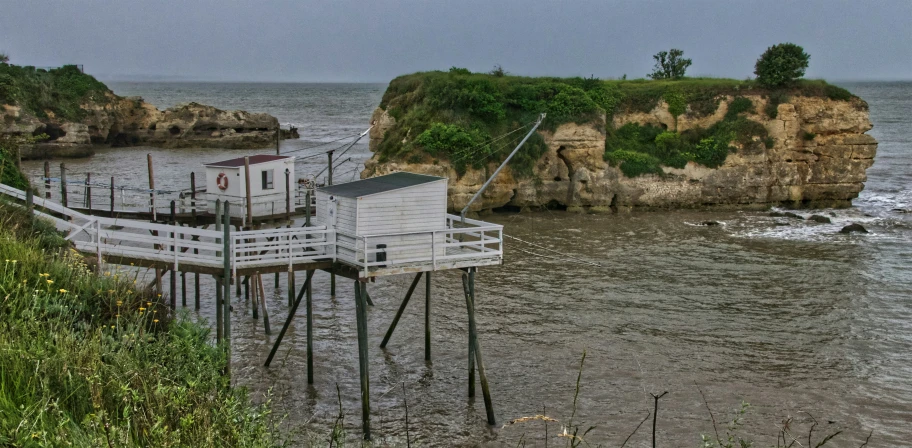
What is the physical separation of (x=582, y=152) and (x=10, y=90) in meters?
41.6

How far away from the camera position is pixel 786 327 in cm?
2552

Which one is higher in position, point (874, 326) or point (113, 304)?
point (113, 304)

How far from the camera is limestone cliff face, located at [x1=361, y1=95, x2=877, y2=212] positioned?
44.0 m

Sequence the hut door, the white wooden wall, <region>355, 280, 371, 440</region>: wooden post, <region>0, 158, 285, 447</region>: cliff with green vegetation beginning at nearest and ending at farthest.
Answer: <region>0, 158, 285, 447</region>: cliff with green vegetation < <region>355, 280, 371, 440</region>: wooden post < the white wooden wall < the hut door

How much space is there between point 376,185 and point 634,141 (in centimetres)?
2888

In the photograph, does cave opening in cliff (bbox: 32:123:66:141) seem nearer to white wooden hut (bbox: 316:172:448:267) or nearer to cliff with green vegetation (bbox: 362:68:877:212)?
cliff with green vegetation (bbox: 362:68:877:212)

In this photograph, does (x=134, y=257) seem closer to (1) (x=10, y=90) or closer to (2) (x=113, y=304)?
(2) (x=113, y=304)

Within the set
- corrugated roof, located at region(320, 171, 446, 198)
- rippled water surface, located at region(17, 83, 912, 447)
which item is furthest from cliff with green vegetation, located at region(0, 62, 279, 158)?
corrugated roof, located at region(320, 171, 446, 198)

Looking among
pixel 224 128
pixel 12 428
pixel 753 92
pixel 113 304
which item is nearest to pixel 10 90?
pixel 224 128

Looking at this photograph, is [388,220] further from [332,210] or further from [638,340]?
[638,340]

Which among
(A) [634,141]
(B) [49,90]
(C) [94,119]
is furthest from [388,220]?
(C) [94,119]

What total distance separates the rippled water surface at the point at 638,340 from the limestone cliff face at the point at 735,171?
3.85 m

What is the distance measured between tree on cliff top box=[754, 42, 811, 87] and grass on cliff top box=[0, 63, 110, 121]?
162ft

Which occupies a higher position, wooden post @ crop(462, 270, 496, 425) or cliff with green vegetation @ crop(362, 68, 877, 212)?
cliff with green vegetation @ crop(362, 68, 877, 212)
